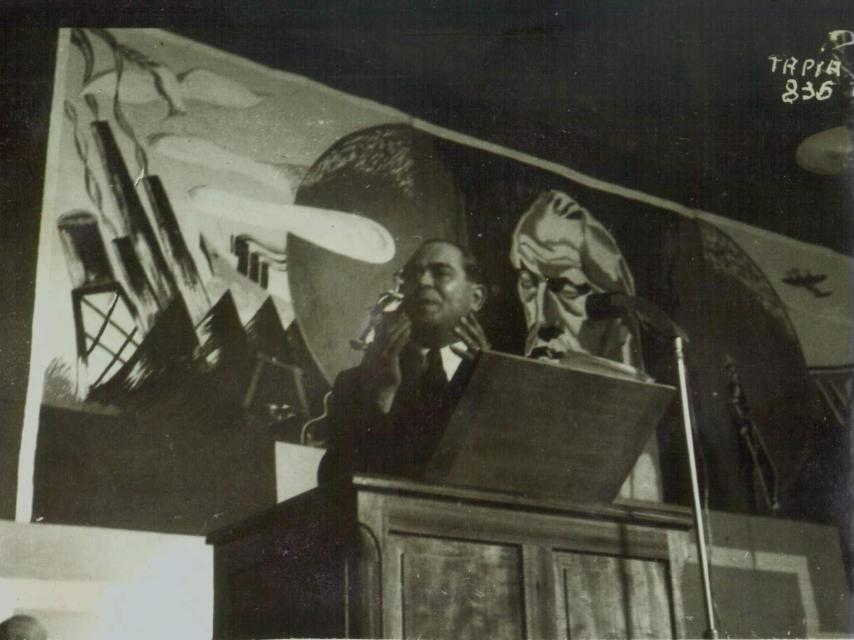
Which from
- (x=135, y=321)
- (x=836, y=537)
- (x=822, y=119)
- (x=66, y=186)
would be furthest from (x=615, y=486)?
(x=822, y=119)

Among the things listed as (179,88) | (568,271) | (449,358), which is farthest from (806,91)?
(179,88)

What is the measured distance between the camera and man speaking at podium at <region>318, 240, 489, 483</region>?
438 centimetres

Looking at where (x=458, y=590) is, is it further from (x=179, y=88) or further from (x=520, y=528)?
(x=179, y=88)

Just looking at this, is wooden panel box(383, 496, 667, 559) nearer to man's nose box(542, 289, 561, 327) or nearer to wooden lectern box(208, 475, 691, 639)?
wooden lectern box(208, 475, 691, 639)

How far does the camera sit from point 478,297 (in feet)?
17.2

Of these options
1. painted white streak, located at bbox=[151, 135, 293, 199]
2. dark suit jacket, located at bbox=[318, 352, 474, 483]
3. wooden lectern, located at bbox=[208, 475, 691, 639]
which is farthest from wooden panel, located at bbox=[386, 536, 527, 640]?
painted white streak, located at bbox=[151, 135, 293, 199]

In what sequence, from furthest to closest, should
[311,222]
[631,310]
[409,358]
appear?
[311,222], [409,358], [631,310]

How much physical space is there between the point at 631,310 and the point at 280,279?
1958mm

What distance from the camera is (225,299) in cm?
447

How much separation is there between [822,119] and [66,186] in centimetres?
437

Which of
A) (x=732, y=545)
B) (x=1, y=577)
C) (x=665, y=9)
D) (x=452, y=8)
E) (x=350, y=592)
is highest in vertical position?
(x=665, y=9)

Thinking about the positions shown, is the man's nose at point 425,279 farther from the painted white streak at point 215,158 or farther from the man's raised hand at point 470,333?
the painted white streak at point 215,158

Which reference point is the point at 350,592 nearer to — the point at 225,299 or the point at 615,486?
the point at 615,486

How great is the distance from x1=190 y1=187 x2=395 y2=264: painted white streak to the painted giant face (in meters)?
0.87
